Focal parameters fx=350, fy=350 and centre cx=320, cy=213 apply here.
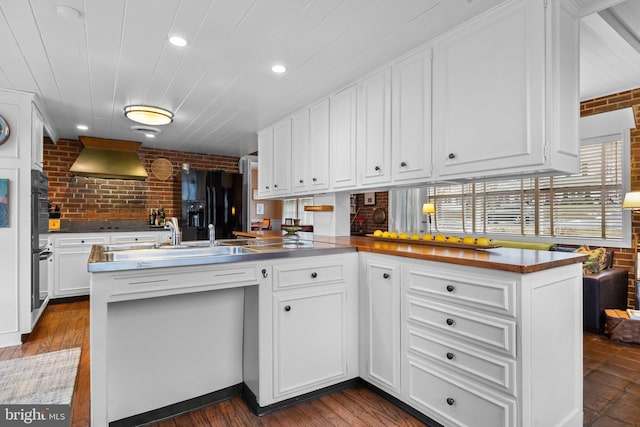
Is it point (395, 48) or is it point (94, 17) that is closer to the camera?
point (94, 17)

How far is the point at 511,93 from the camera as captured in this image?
176 cm

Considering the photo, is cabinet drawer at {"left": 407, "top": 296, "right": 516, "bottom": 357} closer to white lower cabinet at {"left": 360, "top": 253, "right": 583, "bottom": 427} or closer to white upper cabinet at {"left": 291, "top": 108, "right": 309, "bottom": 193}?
white lower cabinet at {"left": 360, "top": 253, "right": 583, "bottom": 427}

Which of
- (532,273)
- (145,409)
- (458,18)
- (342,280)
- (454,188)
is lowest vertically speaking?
(145,409)

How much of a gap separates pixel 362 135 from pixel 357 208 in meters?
4.45

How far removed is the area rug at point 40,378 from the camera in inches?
84.7

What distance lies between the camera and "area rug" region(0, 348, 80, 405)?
2.15m

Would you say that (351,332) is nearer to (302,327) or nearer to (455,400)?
(302,327)

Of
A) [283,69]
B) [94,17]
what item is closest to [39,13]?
[94,17]

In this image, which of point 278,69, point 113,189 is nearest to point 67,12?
point 278,69

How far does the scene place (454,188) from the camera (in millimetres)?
5969

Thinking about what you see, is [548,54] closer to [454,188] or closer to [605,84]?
[605,84]

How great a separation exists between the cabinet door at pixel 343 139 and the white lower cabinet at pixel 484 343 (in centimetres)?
104

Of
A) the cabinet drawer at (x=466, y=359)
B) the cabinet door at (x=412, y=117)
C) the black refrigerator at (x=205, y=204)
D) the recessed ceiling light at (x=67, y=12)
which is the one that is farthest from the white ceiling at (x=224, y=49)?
the black refrigerator at (x=205, y=204)

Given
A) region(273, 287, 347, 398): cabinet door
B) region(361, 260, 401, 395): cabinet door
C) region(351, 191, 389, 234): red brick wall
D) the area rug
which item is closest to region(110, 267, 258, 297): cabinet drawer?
region(273, 287, 347, 398): cabinet door
